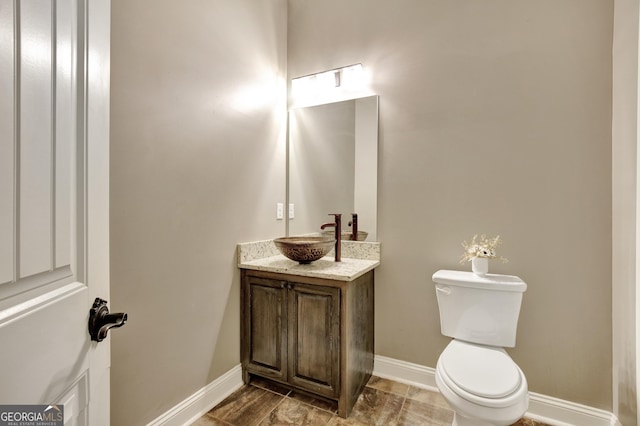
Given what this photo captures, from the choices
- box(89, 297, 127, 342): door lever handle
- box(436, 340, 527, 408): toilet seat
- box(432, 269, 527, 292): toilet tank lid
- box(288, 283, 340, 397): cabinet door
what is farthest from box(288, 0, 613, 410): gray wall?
box(89, 297, 127, 342): door lever handle

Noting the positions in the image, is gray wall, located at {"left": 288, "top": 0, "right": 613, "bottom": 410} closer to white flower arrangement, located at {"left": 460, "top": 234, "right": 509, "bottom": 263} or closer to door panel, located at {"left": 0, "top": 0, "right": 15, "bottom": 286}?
white flower arrangement, located at {"left": 460, "top": 234, "right": 509, "bottom": 263}

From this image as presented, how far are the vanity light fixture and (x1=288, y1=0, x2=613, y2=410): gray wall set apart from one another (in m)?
0.09

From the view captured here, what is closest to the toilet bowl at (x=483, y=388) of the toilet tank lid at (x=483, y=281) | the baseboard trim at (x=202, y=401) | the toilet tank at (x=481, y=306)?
the toilet tank at (x=481, y=306)

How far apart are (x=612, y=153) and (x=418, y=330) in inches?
60.3

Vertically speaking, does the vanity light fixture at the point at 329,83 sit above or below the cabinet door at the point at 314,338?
above

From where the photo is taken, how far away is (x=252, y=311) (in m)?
2.03

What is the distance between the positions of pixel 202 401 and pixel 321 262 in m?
1.10

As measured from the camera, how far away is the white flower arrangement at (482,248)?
172 centimetres

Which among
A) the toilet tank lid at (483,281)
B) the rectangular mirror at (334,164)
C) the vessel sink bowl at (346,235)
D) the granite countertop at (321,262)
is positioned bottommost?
the toilet tank lid at (483,281)

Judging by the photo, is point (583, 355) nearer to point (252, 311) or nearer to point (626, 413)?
point (626, 413)

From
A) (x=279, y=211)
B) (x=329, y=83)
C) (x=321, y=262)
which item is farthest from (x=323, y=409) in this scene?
(x=329, y=83)

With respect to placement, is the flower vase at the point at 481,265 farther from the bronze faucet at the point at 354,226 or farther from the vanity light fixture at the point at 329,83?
the vanity light fixture at the point at 329,83

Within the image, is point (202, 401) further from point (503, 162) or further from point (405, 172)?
point (503, 162)

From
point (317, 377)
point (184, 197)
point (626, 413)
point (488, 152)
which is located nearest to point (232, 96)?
point (184, 197)
